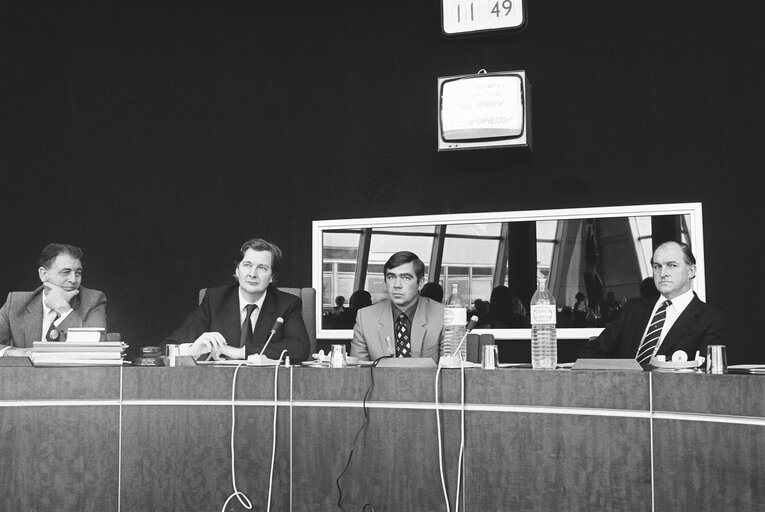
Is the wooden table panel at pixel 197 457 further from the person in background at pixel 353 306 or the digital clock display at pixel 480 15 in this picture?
the digital clock display at pixel 480 15

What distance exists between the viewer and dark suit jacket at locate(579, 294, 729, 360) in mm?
2969

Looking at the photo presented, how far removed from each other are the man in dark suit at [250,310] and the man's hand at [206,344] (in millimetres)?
288

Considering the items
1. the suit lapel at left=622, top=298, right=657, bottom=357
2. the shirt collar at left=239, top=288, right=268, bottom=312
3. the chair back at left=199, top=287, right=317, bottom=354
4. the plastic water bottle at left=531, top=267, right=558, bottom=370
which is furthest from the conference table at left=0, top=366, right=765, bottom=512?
the suit lapel at left=622, top=298, right=657, bottom=357

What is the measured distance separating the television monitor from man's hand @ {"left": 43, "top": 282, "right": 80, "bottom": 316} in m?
1.84

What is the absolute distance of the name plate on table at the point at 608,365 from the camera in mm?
2232

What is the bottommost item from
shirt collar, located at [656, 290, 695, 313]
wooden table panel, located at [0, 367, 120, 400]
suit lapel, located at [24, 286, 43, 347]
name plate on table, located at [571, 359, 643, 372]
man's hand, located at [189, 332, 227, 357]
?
wooden table panel, located at [0, 367, 120, 400]

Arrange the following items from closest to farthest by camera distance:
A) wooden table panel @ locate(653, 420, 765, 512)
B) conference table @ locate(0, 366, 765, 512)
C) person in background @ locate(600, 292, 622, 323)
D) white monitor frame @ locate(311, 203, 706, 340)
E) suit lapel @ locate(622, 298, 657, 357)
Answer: wooden table panel @ locate(653, 420, 765, 512) → conference table @ locate(0, 366, 765, 512) → suit lapel @ locate(622, 298, 657, 357) → white monitor frame @ locate(311, 203, 706, 340) → person in background @ locate(600, 292, 622, 323)

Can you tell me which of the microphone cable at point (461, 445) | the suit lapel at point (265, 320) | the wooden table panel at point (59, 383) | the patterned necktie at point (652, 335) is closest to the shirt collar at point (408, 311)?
the suit lapel at point (265, 320)

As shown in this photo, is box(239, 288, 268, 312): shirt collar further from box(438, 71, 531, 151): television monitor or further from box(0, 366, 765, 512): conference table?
box(438, 71, 531, 151): television monitor

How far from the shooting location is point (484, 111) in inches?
160

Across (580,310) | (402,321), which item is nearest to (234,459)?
(402,321)

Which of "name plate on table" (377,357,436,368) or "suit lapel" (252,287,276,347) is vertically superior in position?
"suit lapel" (252,287,276,347)

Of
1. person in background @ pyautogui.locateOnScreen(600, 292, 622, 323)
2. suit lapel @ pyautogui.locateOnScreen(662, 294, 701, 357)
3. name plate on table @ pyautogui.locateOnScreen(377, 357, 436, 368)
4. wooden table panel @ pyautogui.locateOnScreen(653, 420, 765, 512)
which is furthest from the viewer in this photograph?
person in background @ pyautogui.locateOnScreen(600, 292, 622, 323)

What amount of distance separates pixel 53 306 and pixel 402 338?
4.91ft
